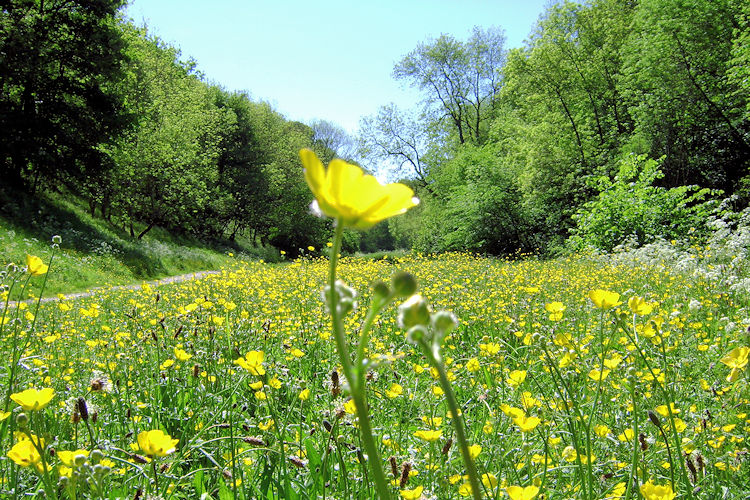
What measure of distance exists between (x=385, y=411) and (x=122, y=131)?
1406 centimetres

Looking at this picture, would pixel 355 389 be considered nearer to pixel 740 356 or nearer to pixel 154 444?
pixel 154 444

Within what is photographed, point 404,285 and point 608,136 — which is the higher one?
point 608,136

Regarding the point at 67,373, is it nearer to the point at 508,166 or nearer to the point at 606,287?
the point at 606,287

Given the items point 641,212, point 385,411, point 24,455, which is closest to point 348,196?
point 24,455

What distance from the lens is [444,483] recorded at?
1.10 metres

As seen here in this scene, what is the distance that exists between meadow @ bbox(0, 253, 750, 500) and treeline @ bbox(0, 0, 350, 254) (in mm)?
10714

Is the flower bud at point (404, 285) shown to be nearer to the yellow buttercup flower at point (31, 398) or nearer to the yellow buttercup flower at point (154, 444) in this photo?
the yellow buttercup flower at point (154, 444)

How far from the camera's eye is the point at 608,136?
651 inches

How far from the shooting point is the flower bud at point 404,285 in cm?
37

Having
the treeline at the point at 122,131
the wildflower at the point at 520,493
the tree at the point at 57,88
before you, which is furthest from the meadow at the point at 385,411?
the treeline at the point at 122,131

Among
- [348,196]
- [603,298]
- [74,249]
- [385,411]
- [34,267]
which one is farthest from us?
[74,249]

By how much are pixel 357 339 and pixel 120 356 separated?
1276 mm

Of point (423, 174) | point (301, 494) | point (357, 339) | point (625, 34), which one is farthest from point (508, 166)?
point (301, 494)

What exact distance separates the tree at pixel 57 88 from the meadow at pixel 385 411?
10546 mm
